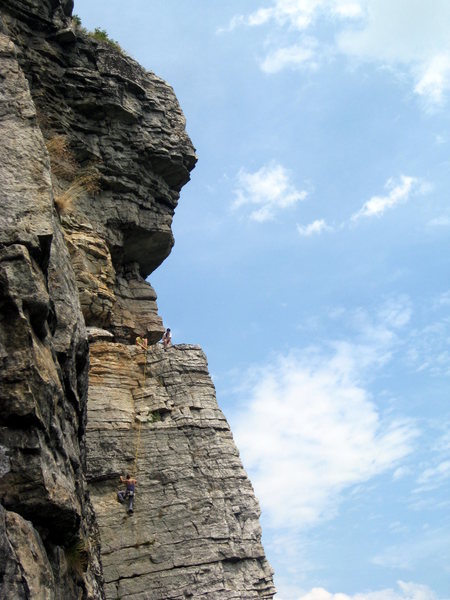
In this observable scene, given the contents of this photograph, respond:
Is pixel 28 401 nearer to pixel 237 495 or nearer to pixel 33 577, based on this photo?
pixel 33 577

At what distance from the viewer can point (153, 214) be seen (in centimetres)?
2625

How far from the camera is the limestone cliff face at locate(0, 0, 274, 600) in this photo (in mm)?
9594

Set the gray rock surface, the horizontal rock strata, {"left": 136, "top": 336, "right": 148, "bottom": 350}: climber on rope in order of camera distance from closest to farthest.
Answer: the gray rock surface < the horizontal rock strata < {"left": 136, "top": 336, "right": 148, "bottom": 350}: climber on rope

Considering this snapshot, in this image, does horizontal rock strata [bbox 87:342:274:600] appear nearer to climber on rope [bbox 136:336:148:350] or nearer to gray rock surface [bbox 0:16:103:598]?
climber on rope [bbox 136:336:148:350]

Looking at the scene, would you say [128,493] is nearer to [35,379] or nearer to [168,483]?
[168,483]

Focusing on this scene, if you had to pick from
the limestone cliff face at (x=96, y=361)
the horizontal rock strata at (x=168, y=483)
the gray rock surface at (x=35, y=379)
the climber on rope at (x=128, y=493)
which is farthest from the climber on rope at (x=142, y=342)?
the gray rock surface at (x=35, y=379)

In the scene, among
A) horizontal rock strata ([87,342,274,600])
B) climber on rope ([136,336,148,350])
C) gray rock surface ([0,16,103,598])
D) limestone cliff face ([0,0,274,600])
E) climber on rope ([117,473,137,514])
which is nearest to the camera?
gray rock surface ([0,16,103,598])

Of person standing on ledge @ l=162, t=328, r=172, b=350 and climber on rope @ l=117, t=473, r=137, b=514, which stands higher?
person standing on ledge @ l=162, t=328, r=172, b=350

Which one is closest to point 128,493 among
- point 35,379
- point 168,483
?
point 168,483

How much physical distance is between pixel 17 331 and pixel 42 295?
785 millimetres

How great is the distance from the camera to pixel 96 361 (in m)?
21.4

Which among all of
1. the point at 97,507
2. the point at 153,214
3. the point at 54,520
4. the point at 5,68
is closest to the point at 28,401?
the point at 54,520

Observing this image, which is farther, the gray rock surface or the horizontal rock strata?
the horizontal rock strata

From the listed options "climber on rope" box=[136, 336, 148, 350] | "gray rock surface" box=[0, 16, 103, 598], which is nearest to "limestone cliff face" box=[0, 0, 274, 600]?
"gray rock surface" box=[0, 16, 103, 598]
